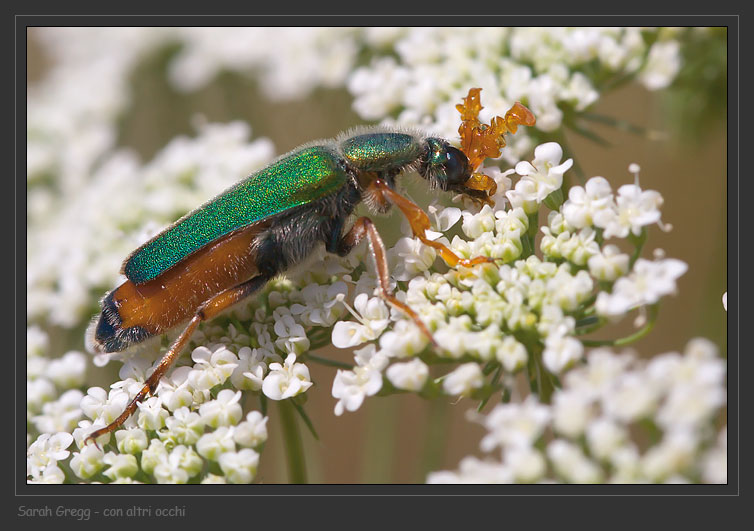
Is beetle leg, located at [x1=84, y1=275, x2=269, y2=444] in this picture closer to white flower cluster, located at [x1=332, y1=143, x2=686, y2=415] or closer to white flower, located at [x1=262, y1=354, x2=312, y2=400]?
white flower, located at [x1=262, y1=354, x2=312, y2=400]

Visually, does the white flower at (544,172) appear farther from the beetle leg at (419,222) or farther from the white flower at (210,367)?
the white flower at (210,367)

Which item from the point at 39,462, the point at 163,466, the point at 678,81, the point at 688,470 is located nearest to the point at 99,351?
the point at 39,462

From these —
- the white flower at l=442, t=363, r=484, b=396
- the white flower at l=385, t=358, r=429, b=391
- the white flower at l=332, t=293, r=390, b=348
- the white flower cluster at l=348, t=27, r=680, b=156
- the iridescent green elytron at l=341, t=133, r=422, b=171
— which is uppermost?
the white flower cluster at l=348, t=27, r=680, b=156

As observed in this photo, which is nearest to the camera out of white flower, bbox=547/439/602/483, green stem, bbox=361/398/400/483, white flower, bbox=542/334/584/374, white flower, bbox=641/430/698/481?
white flower, bbox=641/430/698/481

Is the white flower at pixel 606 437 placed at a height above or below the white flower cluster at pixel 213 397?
below

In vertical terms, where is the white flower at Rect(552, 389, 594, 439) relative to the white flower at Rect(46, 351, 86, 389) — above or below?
below

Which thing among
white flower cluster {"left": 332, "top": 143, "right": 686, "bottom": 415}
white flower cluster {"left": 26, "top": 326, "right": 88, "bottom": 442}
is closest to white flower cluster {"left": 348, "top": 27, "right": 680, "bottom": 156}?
white flower cluster {"left": 332, "top": 143, "right": 686, "bottom": 415}

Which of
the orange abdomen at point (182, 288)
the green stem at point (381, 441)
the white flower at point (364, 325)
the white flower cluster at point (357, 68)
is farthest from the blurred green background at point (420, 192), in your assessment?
the orange abdomen at point (182, 288)

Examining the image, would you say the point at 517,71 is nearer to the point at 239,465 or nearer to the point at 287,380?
the point at 287,380

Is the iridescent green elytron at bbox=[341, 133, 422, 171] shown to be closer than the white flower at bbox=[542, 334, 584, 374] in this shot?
No
